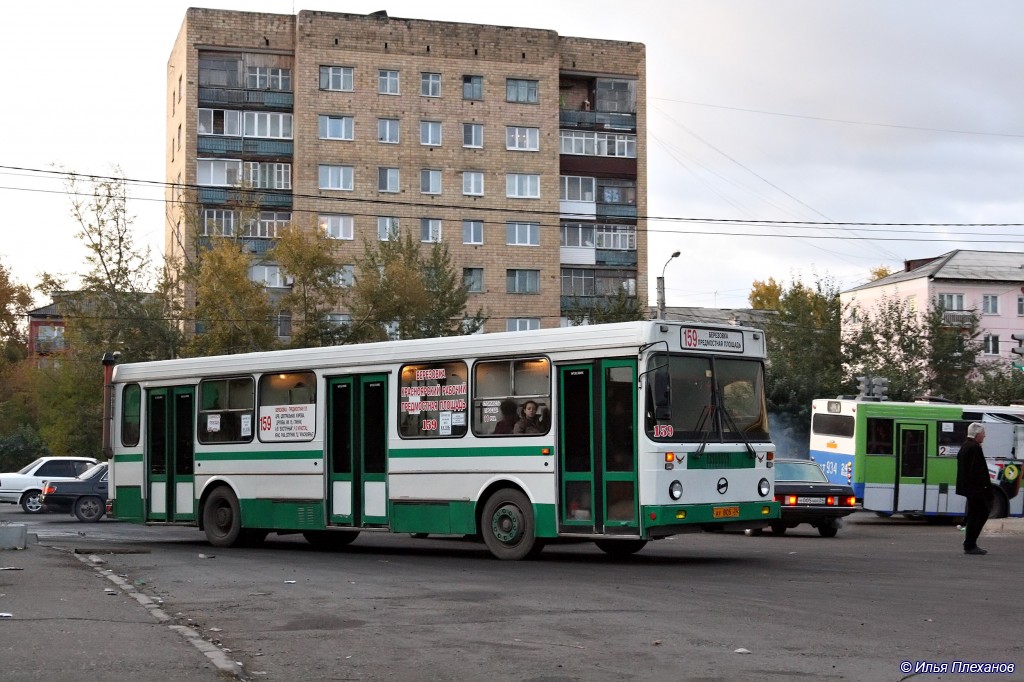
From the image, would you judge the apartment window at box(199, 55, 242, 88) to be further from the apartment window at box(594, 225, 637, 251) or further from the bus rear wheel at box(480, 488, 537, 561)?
the bus rear wheel at box(480, 488, 537, 561)

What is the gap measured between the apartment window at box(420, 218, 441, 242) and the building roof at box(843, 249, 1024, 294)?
3833cm

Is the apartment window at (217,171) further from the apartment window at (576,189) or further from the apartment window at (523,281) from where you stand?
the apartment window at (576,189)

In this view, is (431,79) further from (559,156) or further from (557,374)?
(557,374)

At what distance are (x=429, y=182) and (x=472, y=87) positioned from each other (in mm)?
5452

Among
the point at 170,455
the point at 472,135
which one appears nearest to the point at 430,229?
the point at 472,135

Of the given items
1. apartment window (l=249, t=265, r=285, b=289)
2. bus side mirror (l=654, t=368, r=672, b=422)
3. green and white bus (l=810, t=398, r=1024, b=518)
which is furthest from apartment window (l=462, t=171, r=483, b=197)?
bus side mirror (l=654, t=368, r=672, b=422)

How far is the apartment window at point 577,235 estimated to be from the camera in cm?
7119

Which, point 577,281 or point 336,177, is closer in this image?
point 336,177

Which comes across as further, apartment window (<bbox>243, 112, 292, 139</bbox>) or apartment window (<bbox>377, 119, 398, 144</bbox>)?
apartment window (<bbox>377, 119, 398, 144</bbox>)

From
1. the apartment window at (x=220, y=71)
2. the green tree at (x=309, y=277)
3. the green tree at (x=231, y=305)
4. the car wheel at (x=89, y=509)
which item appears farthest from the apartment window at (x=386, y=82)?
the car wheel at (x=89, y=509)

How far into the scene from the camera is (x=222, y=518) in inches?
842

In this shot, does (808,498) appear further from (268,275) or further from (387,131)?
(387,131)

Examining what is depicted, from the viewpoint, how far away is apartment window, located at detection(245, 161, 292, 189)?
67312mm

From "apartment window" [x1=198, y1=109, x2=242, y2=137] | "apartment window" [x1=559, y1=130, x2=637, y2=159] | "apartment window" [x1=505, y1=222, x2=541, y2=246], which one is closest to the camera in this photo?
"apartment window" [x1=198, y1=109, x2=242, y2=137]
